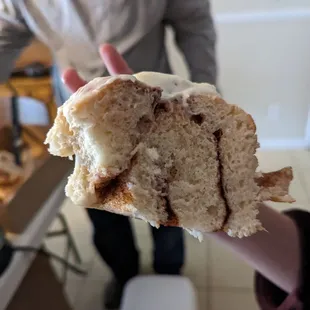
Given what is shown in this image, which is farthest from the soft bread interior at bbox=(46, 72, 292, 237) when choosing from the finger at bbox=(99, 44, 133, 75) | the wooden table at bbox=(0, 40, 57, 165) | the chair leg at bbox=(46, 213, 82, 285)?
the wooden table at bbox=(0, 40, 57, 165)

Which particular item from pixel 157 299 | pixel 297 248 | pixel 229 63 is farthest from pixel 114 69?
pixel 229 63

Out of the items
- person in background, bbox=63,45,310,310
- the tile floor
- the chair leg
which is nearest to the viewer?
person in background, bbox=63,45,310,310

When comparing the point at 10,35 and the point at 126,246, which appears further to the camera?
the point at 126,246

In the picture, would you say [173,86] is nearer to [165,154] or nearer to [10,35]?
[165,154]

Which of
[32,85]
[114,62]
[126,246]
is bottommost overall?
[126,246]

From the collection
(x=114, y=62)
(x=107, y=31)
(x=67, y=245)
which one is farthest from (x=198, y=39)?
(x=67, y=245)

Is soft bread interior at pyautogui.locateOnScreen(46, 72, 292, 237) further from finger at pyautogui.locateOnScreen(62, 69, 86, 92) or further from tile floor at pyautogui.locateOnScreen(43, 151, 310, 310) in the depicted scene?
tile floor at pyautogui.locateOnScreen(43, 151, 310, 310)

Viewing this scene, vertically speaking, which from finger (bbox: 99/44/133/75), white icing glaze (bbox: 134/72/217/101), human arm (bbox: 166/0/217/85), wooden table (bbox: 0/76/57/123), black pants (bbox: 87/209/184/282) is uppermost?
white icing glaze (bbox: 134/72/217/101)
